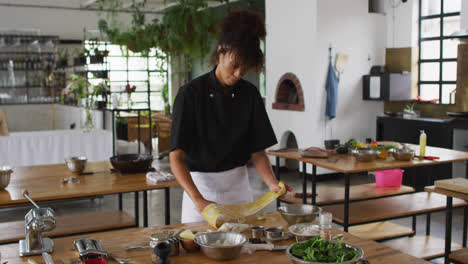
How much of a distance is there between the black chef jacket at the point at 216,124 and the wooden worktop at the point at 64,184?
3.17 ft

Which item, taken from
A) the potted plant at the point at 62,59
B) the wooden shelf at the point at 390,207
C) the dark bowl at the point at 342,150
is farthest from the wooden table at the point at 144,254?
the potted plant at the point at 62,59

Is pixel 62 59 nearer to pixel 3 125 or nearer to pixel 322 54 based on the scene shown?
pixel 3 125

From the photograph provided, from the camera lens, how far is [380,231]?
179 inches

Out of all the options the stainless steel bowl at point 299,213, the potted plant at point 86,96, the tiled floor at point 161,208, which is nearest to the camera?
the stainless steel bowl at point 299,213

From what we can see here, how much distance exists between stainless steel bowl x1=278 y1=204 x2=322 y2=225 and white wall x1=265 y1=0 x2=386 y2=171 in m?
4.97

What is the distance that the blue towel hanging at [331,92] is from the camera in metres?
7.04

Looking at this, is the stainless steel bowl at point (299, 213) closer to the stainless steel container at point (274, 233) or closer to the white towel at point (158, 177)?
the stainless steel container at point (274, 233)

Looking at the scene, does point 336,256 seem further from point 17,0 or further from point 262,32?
point 17,0

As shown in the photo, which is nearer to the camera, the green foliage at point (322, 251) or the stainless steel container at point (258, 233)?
the green foliage at point (322, 251)

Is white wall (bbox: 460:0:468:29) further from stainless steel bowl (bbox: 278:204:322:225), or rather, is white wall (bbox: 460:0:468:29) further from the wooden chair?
the wooden chair

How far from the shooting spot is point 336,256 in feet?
5.44

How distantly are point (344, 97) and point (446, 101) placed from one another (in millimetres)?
1392

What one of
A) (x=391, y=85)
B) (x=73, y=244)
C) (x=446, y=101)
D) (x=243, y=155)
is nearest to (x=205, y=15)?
(x=391, y=85)

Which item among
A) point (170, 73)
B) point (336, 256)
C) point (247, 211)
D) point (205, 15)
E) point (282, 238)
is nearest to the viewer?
point (336, 256)
